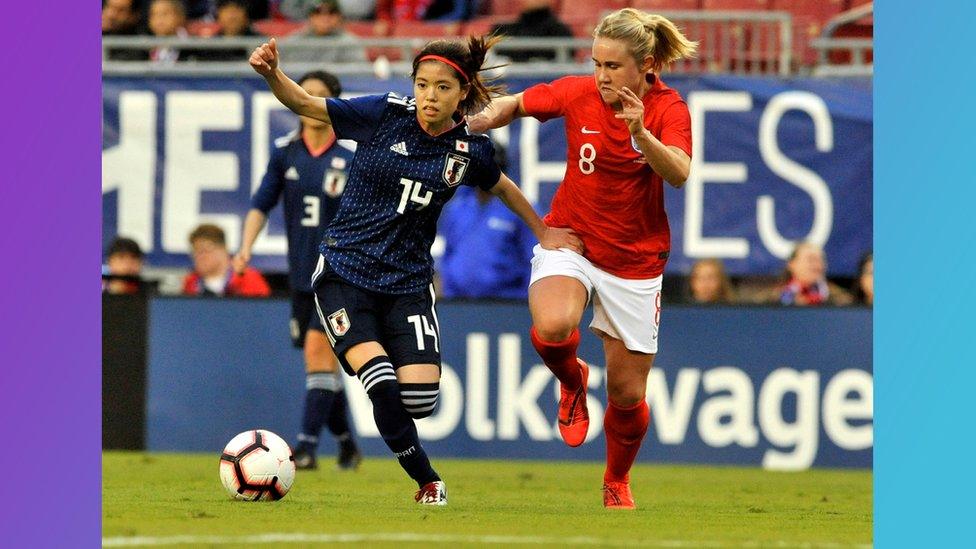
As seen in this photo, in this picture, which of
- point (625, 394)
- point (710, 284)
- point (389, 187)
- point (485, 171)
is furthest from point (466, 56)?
point (710, 284)

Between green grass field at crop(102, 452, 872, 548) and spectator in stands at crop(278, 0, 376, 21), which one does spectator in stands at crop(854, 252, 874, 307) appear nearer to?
green grass field at crop(102, 452, 872, 548)

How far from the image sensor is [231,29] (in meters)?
14.1

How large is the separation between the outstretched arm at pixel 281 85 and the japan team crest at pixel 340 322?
86 cm

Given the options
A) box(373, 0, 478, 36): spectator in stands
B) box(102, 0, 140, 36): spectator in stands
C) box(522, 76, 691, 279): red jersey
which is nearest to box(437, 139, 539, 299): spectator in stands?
box(373, 0, 478, 36): spectator in stands

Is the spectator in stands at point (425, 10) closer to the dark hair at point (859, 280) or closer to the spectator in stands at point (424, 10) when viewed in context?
the spectator in stands at point (424, 10)

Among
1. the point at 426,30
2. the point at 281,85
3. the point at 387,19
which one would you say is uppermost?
the point at 387,19

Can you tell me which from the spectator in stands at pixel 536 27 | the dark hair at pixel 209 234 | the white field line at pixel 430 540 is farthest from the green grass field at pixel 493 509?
the spectator in stands at pixel 536 27

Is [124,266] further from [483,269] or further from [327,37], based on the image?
[483,269]

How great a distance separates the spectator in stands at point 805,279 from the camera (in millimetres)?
12508

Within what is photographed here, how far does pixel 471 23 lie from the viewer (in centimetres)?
1504

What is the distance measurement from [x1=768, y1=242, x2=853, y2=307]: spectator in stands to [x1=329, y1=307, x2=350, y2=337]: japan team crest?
19.2 feet

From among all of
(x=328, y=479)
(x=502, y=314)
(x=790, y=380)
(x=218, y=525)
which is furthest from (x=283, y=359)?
(x=218, y=525)

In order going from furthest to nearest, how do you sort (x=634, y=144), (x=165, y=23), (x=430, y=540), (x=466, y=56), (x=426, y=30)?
(x=426, y=30)
(x=165, y=23)
(x=634, y=144)
(x=466, y=56)
(x=430, y=540)

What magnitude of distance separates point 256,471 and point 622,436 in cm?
179
